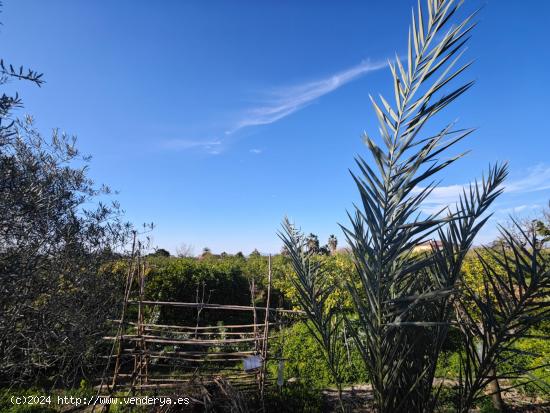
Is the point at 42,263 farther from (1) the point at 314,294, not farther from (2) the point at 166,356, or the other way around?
(2) the point at 166,356

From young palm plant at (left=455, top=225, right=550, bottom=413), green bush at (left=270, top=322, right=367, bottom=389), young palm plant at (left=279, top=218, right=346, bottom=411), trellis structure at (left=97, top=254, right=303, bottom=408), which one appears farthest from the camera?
green bush at (left=270, top=322, right=367, bottom=389)

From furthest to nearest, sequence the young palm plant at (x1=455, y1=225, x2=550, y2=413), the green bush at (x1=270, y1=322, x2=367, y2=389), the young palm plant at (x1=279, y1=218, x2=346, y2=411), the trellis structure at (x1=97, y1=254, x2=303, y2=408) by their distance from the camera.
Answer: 1. the green bush at (x1=270, y1=322, x2=367, y2=389)
2. the trellis structure at (x1=97, y1=254, x2=303, y2=408)
3. the young palm plant at (x1=279, y1=218, x2=346, y2=411)
4. the young palm plant at (x1=455, y1=225, x2=550, y2=413)

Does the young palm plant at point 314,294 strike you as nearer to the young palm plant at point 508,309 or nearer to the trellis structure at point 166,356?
the young palm plant at point 508,309

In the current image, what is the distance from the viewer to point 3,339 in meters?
2.11

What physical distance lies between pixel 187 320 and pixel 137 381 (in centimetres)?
391

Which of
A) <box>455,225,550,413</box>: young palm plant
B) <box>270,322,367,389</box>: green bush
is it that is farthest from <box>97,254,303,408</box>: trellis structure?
<box>455,225,550,413</box>: young palm plant

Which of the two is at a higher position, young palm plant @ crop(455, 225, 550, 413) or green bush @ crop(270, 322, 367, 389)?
young palm plant @ crop(455, 225, 550, 413)

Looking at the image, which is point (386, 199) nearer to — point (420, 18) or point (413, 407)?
point (420, 18)

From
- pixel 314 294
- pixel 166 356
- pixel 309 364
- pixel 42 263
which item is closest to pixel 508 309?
pixel 314 294

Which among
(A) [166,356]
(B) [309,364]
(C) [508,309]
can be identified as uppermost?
(C) [508,309]

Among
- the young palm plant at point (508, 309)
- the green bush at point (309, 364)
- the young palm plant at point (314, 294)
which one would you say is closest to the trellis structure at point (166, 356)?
the green bush at point (309, 364)

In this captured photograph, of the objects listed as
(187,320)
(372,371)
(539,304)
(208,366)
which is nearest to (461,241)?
(539,304)

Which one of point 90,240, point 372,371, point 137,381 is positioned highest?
point 90,240

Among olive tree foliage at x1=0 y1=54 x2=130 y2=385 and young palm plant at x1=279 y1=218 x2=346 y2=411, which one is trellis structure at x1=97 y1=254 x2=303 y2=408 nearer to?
olive tree foliage at x1=0 y1=54 x2=130 y2=385
